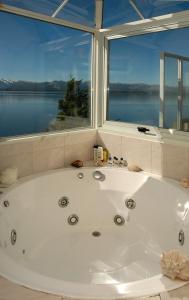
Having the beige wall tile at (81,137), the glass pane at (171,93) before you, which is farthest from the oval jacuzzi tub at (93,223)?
the glass pane at (171,93)

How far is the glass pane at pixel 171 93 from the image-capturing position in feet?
8.48

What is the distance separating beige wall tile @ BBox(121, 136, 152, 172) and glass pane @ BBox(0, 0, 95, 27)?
1.36m

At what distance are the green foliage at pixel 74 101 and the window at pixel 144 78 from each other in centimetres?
29

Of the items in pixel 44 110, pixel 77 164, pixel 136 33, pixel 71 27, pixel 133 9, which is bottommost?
pixel 77 164

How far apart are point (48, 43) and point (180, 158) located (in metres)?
1.71

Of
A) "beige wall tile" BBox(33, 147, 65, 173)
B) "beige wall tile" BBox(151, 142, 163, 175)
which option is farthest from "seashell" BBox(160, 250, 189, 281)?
"beige wall tile" BBox(33, 147, 65, 173)

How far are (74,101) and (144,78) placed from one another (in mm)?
837

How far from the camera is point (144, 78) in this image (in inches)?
113

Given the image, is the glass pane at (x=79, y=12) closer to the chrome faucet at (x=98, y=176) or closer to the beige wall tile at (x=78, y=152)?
the beige wall tile at (x=78, y=152)

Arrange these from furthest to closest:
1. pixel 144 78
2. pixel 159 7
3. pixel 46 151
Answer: pixel 144 78 < pixel 46 151 < pixel 159 7

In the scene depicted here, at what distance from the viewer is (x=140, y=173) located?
271cm

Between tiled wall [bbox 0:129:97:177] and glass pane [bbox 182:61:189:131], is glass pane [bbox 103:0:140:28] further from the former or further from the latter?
tiled wall [bbox 0:129:97:177]

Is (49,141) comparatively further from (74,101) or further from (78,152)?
(74,101)

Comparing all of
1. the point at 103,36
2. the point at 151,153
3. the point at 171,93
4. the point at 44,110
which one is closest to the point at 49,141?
the point at 44,110
